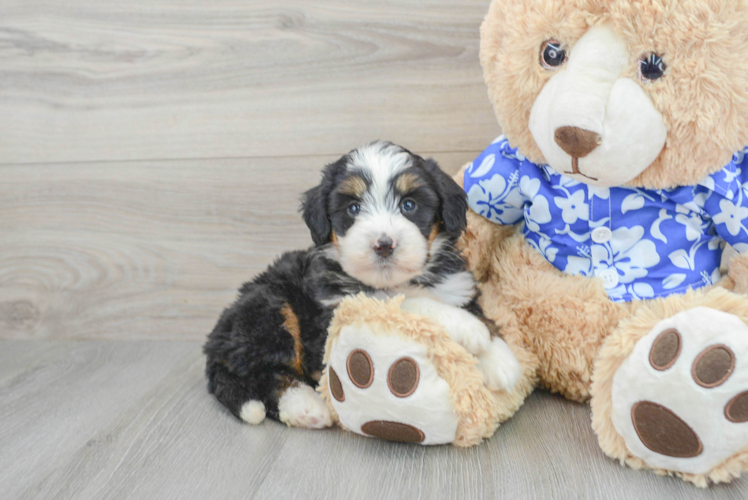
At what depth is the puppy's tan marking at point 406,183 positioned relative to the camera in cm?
146

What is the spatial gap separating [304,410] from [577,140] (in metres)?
0.95

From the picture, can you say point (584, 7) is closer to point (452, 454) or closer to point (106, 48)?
point (452, 454)

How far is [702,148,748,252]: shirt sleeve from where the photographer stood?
1.40 metres

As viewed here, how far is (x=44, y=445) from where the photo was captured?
61.9 inches

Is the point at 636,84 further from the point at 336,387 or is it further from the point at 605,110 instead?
the point at 336,387

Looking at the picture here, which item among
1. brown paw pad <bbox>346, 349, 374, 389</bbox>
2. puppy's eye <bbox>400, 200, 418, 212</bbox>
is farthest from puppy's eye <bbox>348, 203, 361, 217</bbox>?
brown paw pad <bbox>346, 349, 374, 389</bbox>

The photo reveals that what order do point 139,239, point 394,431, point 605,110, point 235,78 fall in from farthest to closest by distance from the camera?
point 139,239
point 235,78
point 394,431
point 605,110

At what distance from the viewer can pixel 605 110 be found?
1258 mm

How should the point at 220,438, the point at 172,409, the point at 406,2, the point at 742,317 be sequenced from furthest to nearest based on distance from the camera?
the point at 406,2 → the point at 172,409 → the point at 220,438 → the point at 742,317

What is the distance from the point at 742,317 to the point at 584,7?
2.34 ft

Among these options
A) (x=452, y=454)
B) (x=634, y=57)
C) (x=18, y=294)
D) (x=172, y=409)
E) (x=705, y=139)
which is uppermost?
(x=634, y=57)

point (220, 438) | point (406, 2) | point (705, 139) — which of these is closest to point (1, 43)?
point (406, 2)

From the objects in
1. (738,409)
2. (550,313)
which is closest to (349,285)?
(550,313)

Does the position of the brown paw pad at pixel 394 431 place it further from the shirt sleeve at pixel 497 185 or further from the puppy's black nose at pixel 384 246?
the shirt sleeve at pixel 497 185
